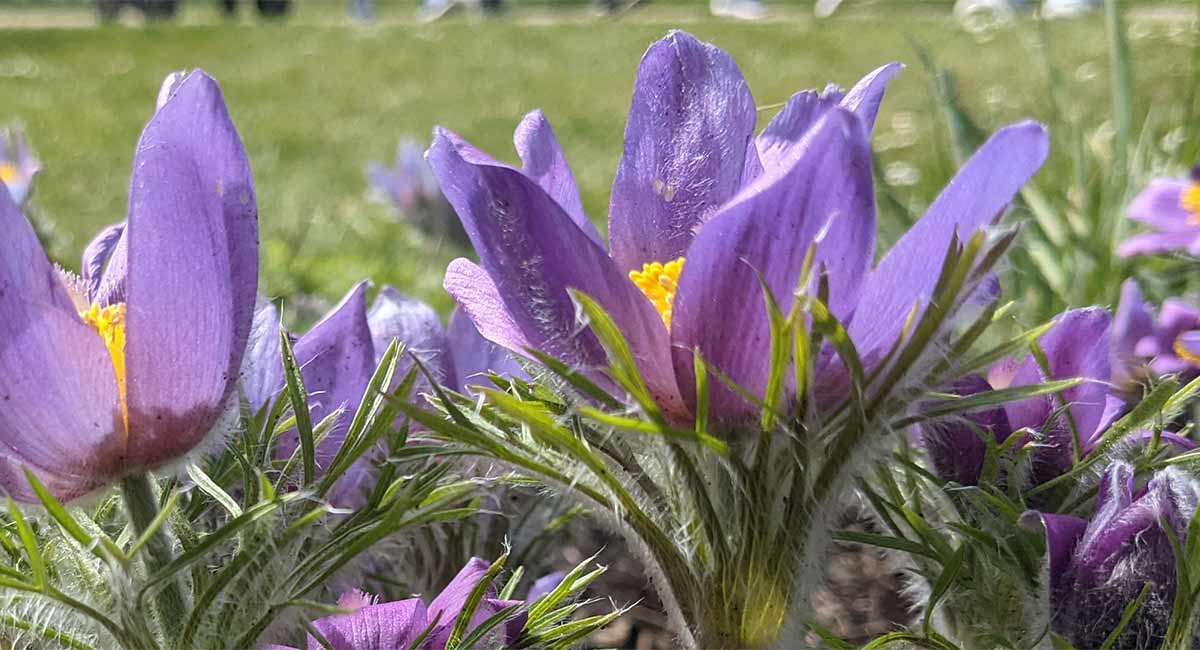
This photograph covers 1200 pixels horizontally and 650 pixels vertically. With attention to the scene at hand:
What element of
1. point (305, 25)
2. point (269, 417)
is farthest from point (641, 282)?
point (305, 25)

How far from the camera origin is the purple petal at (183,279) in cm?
44

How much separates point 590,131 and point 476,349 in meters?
4.14

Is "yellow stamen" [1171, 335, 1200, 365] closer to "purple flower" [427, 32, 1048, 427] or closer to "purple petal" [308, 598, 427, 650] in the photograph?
"purple flower" [427, 32, 1048, 427]

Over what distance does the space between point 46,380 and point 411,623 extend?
186 millimetres

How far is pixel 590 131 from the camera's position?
15.8ft

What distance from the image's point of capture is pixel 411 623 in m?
0.52

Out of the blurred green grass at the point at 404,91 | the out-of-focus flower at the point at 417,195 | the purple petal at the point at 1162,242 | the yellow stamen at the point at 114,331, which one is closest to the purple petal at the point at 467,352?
the yellow stamen at the point at 114,331

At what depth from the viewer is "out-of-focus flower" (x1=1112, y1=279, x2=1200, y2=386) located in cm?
80

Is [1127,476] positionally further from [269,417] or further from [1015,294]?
[1015,294]

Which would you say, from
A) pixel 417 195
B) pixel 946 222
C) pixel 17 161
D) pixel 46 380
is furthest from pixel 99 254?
pixel 417 195

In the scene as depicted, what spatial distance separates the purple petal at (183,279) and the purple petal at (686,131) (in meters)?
0.17

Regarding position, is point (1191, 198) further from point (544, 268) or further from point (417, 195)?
point (417, 195)

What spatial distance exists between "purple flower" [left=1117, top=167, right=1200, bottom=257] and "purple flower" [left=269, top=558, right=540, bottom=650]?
808mm

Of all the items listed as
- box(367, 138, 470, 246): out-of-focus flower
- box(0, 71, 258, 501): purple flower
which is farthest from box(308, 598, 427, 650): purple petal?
box(367, 138, 470, 246): out-of-focus flower
